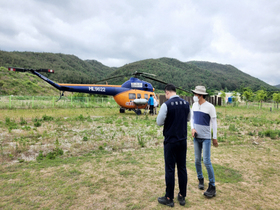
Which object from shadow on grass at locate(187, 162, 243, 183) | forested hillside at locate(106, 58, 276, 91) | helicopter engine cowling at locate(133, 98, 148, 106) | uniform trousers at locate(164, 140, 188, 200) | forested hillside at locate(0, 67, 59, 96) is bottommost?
shadow on grass at locate(187, 162, 243, 183)

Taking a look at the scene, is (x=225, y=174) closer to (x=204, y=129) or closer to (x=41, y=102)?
(x=204, y=129)

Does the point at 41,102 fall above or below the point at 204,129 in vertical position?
above

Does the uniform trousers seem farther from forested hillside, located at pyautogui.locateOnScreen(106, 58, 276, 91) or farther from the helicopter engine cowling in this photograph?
forested hillside, located at pyautogui.locateOnScreen(106, 58, 276, 91)

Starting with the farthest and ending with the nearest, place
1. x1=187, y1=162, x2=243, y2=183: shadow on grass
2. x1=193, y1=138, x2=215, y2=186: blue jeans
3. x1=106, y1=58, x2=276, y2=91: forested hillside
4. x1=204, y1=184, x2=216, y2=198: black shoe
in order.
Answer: x1=106, y1=58, x2=276, y2=91: forested hillside, x1=187, y1=162, x2=243, y2=183: shadow on grass, x1=193, y1=138, x2=215, y2=186: blue jeans, x1=204, y1=184, x2=216, y2=198: black shoe

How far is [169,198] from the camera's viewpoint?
8.68 ft

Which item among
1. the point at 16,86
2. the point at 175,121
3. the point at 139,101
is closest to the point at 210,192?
the point at 175,121

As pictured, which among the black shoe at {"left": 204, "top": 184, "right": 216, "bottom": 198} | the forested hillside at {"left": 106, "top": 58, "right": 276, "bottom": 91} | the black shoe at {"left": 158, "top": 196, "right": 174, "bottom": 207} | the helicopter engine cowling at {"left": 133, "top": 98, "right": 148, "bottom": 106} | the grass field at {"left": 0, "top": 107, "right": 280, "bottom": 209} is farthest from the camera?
the forested hillside at {"left": 106, "top": 58, "right": 276, "bottom": 91}

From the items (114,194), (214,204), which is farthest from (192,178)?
(114,194)

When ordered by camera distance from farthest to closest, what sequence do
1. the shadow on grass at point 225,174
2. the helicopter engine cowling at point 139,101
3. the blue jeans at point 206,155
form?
the helicopter engine cowling at point 139,101 → the shadow on grass at point 225,174 → the blue jeans at point 206,155

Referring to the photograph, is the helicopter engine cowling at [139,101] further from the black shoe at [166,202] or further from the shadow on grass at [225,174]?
the black shoe at [166,202]

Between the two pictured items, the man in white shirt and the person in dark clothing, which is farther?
the man in white shirt

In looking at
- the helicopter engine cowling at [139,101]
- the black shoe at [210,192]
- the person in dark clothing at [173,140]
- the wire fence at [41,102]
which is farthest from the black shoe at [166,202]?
the wire fence at [41,102]

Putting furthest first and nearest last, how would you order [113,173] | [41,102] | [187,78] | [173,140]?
[187,78], [41,102], [113,173], [173,140]

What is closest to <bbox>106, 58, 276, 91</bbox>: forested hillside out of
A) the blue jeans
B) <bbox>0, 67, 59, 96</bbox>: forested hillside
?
<bbox>0, 67, 59, 96</bbox>: forested hillside
